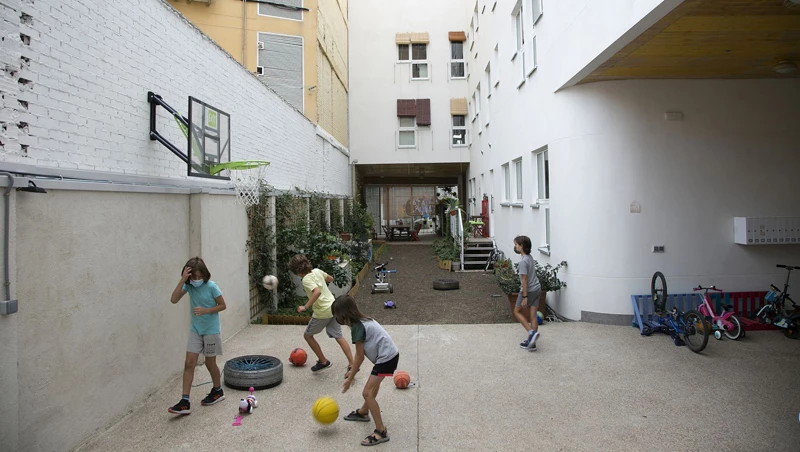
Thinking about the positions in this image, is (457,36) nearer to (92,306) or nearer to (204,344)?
(204,344)

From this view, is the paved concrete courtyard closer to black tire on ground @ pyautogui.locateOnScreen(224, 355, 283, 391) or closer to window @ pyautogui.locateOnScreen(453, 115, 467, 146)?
black tire on ground @ pyautogui.locateOnScreen(224, 355, 283, 391)

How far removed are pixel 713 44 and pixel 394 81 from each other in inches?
728

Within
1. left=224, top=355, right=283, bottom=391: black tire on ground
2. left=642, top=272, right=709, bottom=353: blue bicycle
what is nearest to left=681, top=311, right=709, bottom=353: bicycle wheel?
left=642, top=272, right=709, bottom=353: blue bicycle

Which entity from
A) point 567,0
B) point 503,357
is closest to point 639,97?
point 567,0

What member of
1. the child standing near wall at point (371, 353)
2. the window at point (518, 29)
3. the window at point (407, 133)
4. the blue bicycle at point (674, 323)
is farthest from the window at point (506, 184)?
the child standing near wall at point (371, 353)

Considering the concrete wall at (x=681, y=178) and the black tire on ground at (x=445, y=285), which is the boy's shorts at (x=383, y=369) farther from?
the black tire on ground at (x=445, y=285)

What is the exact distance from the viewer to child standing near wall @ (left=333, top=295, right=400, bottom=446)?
409 centimetres

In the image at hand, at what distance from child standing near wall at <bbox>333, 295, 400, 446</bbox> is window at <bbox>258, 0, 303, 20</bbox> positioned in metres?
13.5

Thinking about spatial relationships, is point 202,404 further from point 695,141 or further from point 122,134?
point 695,141

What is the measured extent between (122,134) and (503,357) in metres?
5.03

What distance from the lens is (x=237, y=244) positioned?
7.52 m

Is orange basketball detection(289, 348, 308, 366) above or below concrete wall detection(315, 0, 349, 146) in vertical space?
below

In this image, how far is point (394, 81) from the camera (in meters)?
23.7

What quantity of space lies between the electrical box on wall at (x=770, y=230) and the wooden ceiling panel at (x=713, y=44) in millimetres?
2219
